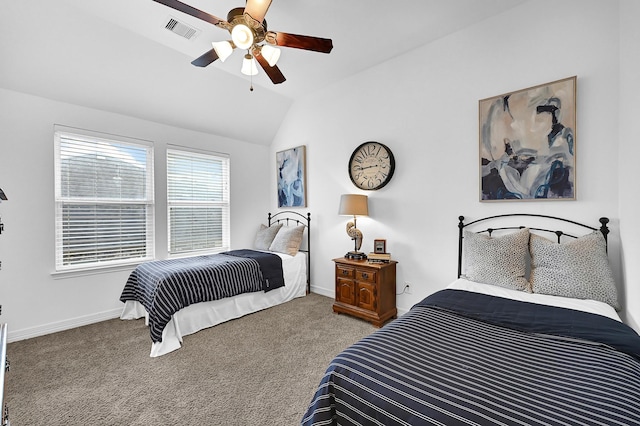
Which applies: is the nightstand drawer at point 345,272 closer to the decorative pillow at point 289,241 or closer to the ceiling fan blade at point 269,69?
the decorative pillow at point 289,241

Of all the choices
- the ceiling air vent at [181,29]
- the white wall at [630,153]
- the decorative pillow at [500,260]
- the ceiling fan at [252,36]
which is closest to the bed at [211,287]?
the ceiling fan at [252,36]

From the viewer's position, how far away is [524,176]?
2504 mm

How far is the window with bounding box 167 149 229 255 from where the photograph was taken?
13.6 ft

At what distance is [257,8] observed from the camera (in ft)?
6.10

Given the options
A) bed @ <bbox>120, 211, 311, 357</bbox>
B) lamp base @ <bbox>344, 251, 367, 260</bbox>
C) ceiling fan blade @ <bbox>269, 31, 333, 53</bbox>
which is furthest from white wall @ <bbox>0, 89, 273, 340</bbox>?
lamp base @ <bbox>344, 251, 367, 260</bbox>

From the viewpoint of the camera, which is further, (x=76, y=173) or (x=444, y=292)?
(x=76, y=173)

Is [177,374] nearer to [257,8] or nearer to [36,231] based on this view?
[36,231]

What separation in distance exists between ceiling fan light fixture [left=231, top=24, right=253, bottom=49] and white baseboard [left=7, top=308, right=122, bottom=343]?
3414mm

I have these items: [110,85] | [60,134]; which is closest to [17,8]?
[110,85]

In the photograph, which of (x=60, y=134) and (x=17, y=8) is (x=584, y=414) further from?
(x=60, y=134)

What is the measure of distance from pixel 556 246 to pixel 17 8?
4760 mm

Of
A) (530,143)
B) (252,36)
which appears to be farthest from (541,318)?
(252,36)

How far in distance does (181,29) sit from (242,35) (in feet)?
4.40

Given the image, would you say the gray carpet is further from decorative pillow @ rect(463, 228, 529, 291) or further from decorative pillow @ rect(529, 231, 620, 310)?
decorative pillow @ rect(529, 231, 620, 310)
